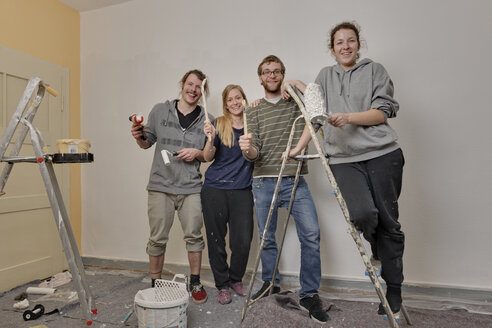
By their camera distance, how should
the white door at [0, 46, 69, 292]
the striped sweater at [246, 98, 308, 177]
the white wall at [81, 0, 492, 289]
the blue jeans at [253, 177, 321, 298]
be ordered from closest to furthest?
the blue jeans at [253, 177, 321, 298]
the striped sweater at [246, 98, 308, 177]
the white wall at [81, 0, 492, 289]
the white door at [0, 46, 69, 292]

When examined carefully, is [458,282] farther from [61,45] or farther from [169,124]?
[61,45]

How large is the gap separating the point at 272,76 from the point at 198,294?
5.07ft

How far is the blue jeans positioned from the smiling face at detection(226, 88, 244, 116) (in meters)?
0.51

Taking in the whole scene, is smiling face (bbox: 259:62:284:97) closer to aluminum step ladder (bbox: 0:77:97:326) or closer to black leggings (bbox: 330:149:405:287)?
black leggings (bbox: 330:149:405:287)

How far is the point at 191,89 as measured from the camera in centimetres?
241

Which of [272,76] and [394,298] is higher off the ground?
[272,76]

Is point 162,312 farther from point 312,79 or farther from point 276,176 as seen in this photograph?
point 312,79

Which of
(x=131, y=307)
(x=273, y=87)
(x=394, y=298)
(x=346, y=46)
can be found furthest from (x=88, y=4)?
(x=394, y=298)

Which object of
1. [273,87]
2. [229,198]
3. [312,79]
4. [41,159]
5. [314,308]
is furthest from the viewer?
[312,79]

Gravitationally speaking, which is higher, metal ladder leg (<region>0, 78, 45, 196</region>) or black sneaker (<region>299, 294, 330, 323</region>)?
metal ladder leg (<region>0, 78, 45, 196</region>)

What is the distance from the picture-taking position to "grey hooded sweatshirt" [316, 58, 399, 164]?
1677 millimetres

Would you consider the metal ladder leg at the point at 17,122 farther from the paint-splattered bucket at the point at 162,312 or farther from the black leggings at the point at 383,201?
the black leggings at the point at 383,201

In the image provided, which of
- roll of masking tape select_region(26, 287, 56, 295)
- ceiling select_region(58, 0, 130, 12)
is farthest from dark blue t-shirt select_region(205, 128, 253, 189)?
ceiling select_region(58, 0, 130, 12)

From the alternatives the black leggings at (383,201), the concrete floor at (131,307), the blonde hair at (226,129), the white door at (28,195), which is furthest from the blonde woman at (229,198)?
the white door at (28,195)
